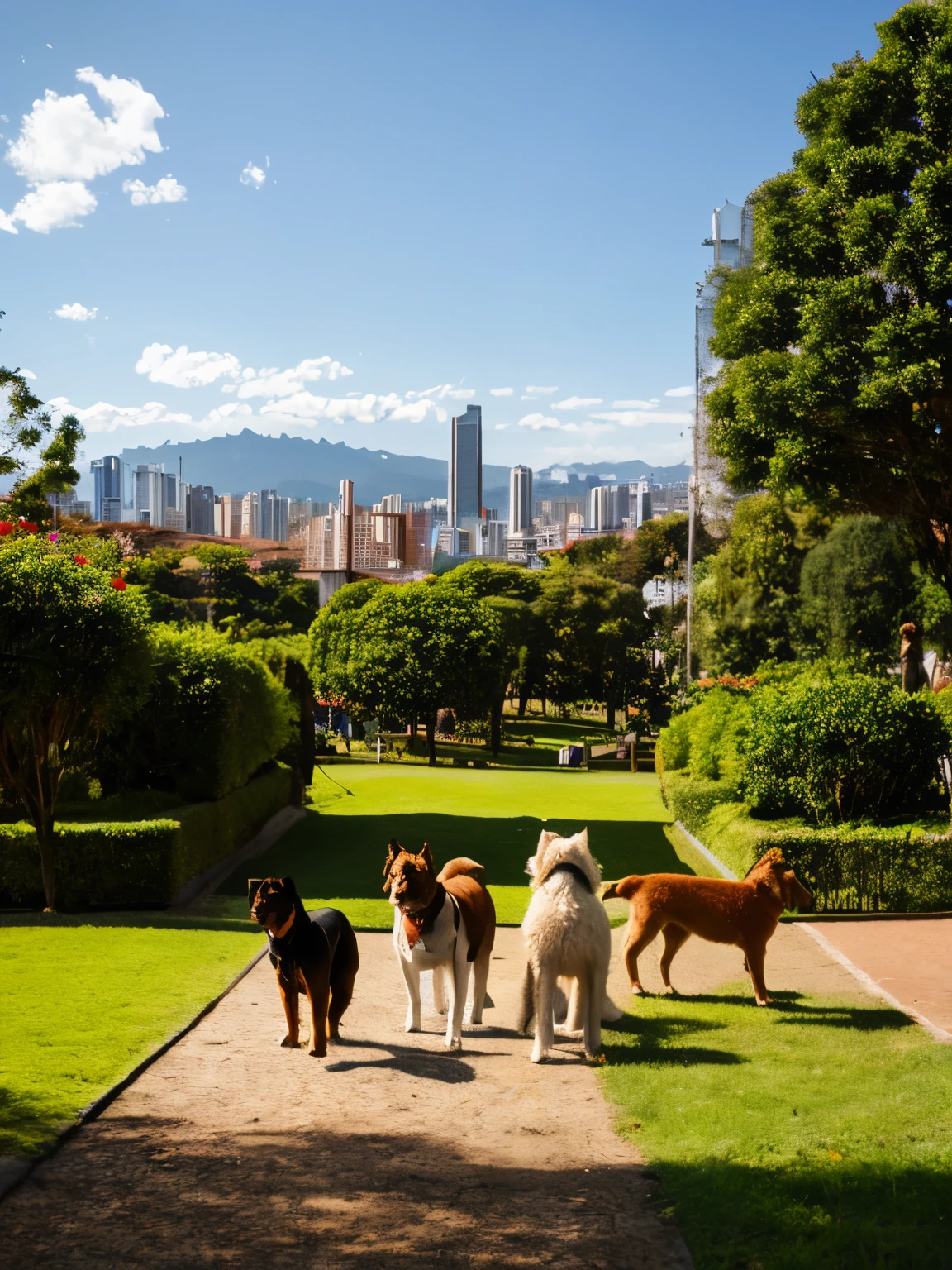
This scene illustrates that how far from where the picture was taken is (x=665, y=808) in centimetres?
2486

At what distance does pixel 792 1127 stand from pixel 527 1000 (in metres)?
2.25

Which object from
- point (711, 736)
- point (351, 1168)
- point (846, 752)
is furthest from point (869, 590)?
point (351, 1168)

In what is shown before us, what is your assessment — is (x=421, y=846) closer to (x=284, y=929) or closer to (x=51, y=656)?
(x=51, y=656)

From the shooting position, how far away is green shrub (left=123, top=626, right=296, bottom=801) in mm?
17859

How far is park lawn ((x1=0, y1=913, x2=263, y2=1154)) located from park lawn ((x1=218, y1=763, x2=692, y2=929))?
218cm

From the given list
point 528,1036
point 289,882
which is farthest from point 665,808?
point 289,882

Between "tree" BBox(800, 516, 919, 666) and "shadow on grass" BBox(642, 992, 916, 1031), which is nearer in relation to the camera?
"shadow on grass" BBox(642, 992, 916, 1031)

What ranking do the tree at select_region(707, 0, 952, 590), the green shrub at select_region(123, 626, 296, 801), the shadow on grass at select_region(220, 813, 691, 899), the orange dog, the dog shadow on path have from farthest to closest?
1. the green shrub at select_region(123, 626, 296, 801)
2. the shadow on grass at select_region(220, 813, 691, 899)
3. the tree at select_region(707, 0, 952, 590)
4. the orange dog
5. the dog shadow on path

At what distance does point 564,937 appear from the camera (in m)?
7.39

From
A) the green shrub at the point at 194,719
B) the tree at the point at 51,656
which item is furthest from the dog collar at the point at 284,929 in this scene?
the green shrub at the point at 194,719

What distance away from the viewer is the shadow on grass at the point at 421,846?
16922 mm

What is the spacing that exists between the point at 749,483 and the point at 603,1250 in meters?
17.2

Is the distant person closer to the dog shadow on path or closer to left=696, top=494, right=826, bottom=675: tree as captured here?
the dog shadow on path

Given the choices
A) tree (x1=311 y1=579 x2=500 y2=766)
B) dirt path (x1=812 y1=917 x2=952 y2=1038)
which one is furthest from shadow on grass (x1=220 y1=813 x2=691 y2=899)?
tree (x1=311 y1=579 x2=500 y2=766)
